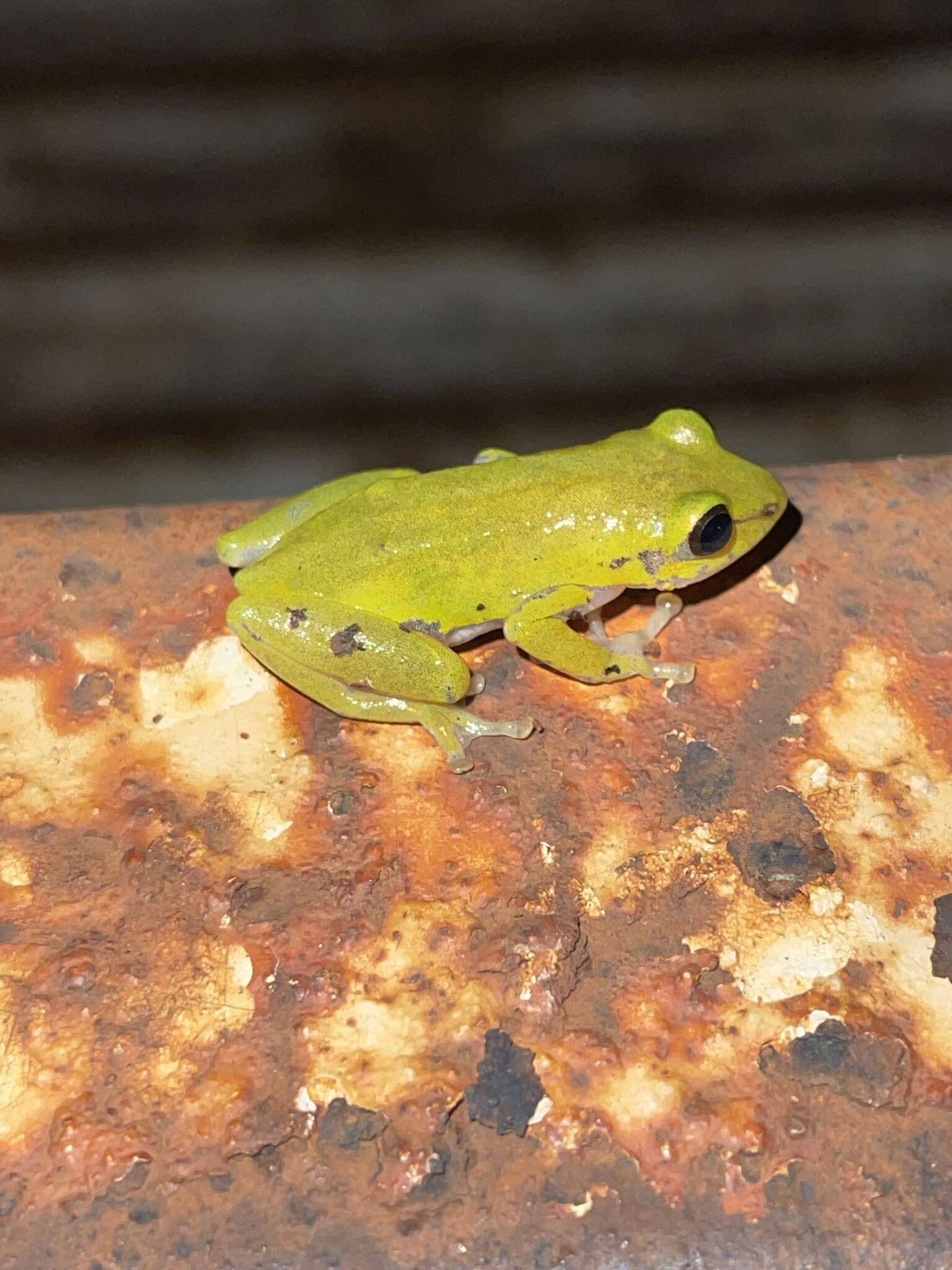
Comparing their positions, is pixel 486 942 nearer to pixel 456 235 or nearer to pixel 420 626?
pixel 420 626

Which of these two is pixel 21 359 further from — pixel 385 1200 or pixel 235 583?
pixel 385 1200

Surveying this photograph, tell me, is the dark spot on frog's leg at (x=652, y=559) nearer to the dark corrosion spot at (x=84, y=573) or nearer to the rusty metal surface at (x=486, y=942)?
the rusty metal surface at (x=486, y=942)

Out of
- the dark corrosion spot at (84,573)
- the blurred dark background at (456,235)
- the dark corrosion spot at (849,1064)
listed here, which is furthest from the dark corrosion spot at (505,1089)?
the blurred dark background at (456,235)

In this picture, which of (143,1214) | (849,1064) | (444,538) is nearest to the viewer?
(143,1214)

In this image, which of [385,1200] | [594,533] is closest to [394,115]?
[594,533]

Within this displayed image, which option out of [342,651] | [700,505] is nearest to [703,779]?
[700,505]

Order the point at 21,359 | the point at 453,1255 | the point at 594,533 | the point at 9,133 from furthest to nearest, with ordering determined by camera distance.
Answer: the point at 21,359
the point at 9,133
the point at 594,533
the point at 453,1255
